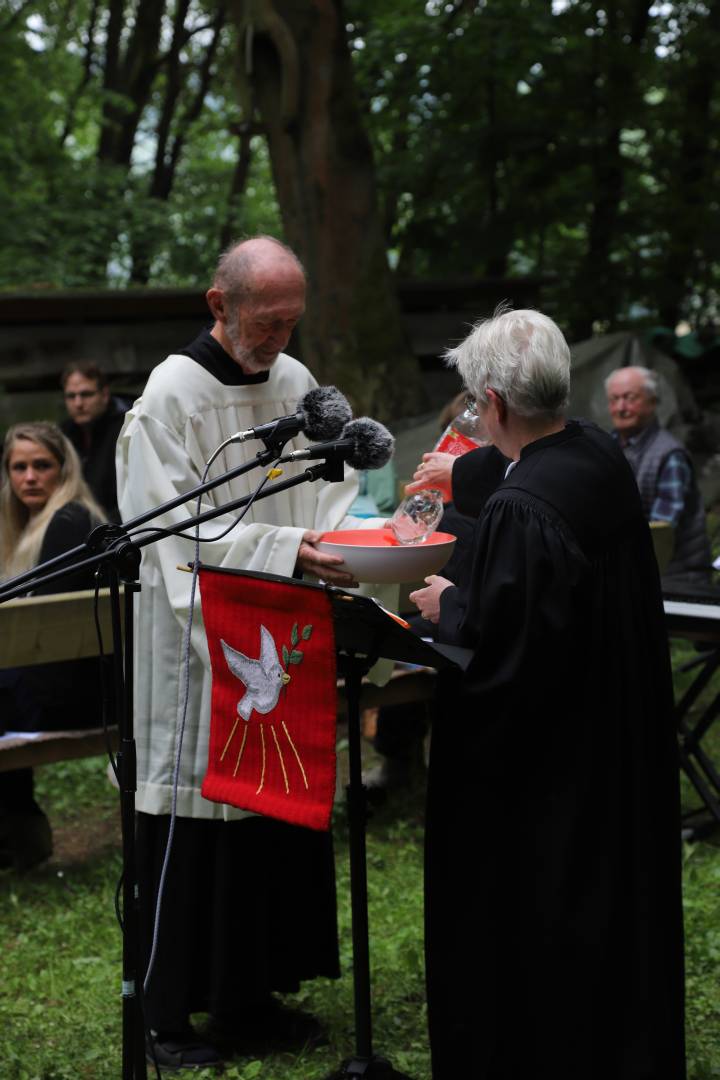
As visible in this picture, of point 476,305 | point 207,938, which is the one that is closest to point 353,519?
point 207,938

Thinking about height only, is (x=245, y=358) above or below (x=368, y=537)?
above

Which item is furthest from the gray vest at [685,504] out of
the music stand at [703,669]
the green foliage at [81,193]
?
the green foliage at [81,193]

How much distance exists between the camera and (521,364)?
274 cm

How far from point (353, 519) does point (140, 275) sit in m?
Answer: 12.6

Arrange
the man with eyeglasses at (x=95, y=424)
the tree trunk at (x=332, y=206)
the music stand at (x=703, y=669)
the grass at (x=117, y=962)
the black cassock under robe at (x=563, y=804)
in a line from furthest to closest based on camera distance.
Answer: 1. the tree trunk at (x=332, y=206)
2. the man with eyeglasses at (x=95, y=424)
3. the music stand at (x=703, y=669)
4. the grass at (x=117, y=962)
5. the black cassock under robe at (x=563, y=804)

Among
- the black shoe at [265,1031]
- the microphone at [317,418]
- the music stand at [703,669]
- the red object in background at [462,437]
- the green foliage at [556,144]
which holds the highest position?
the green foliage at [556,144]

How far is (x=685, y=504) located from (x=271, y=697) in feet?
15.4

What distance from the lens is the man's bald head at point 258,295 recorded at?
3.48 metres

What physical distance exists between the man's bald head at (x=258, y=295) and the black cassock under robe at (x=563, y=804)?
967mm

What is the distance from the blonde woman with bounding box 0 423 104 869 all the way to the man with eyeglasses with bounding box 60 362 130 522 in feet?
7.47

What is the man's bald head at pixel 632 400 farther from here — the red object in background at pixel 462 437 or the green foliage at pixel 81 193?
the green foliage at pixel 81 193

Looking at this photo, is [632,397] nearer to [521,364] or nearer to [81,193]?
[521,364]

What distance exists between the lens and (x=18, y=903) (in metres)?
5.11

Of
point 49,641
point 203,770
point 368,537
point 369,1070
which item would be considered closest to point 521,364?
point 368,537
